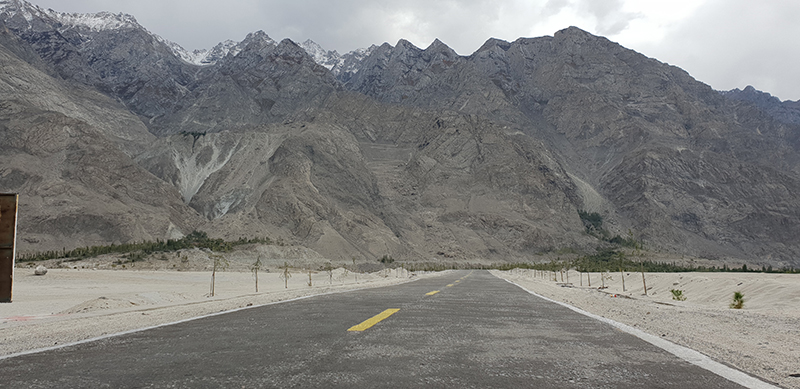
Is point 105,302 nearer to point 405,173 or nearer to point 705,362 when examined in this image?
point 705,362

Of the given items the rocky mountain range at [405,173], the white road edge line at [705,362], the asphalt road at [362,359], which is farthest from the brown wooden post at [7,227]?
the rocky mountain range at [405,173]

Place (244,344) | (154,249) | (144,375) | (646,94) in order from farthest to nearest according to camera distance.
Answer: (646,94) → (154,249) → (244,344) → (144,375)

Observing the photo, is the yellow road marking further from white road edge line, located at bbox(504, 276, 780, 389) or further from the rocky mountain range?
the rocky mountain range

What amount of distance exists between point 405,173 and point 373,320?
140096 millimetres

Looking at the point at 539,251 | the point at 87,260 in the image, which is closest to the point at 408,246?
the point at 539,251

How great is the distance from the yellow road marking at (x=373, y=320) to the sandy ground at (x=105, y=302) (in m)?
3.57

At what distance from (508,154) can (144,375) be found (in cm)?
15210

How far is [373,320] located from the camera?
7680 millimetres

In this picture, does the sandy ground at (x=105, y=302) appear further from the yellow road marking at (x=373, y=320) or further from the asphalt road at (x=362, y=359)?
the yellow road marking at (x=373, y=320)

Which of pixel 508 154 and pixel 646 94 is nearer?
pixel 508 154

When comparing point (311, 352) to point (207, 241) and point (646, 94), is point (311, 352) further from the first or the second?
point (646, 94)

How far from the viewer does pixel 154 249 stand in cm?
6725

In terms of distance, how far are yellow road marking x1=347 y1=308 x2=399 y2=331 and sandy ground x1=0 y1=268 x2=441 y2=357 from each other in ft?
11.7

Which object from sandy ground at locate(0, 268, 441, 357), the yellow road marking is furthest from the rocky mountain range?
the yellow road marking
